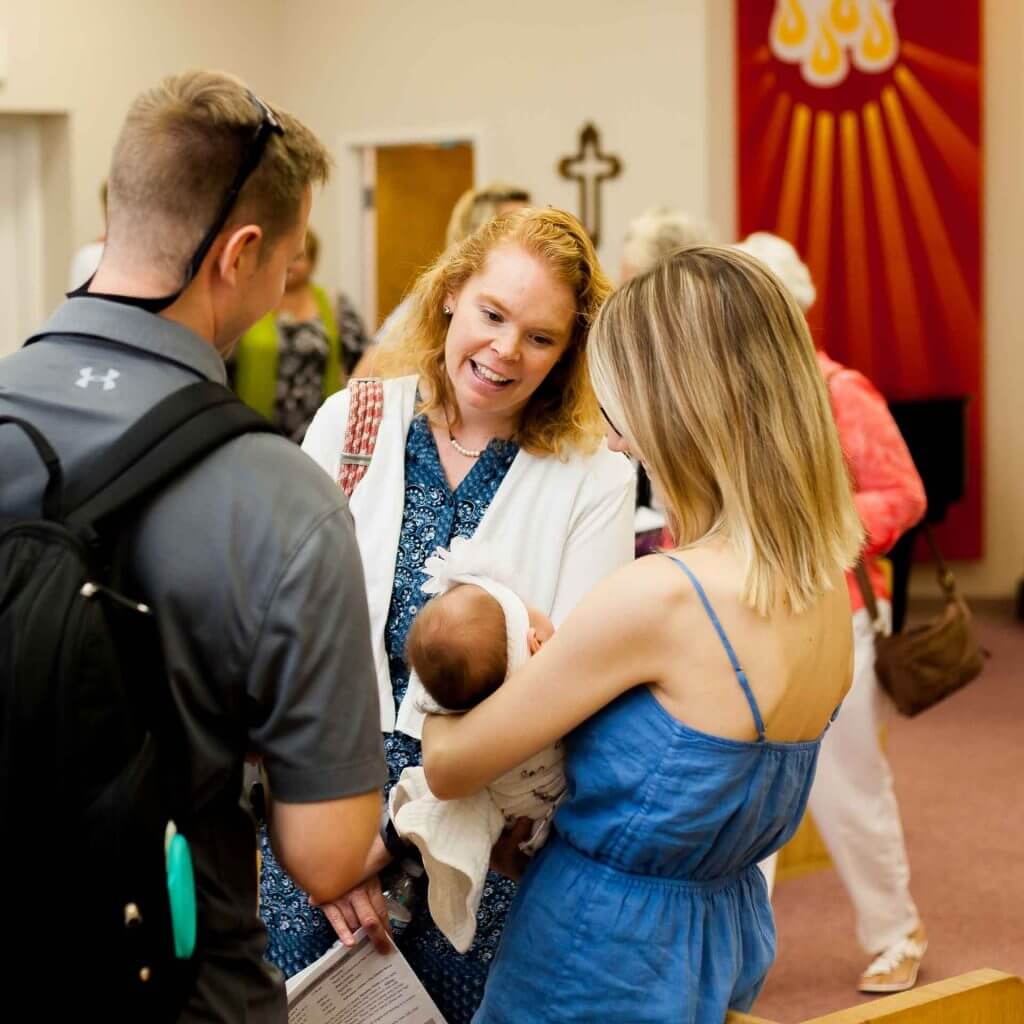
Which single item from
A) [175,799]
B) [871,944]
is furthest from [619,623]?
[871,944]

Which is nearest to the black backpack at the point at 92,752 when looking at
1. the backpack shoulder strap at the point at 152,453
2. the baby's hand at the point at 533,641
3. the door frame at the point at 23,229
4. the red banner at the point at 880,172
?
the backpack shoulder strap at the point at 152,453

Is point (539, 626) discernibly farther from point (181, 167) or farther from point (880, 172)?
point (880, 172)

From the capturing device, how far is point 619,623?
1695 mm

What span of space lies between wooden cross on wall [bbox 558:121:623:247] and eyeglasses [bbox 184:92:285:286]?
21.4 ft

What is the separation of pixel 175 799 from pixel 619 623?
56cm

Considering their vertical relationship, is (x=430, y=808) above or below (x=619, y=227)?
below

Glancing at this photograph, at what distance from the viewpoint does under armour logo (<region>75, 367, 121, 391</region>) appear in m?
1.37

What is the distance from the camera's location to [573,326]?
7.52 feet

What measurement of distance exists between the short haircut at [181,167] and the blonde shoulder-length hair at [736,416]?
0.53 m

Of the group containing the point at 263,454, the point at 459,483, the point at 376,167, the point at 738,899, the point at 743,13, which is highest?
the point at 743,13

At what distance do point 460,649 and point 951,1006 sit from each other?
651mm

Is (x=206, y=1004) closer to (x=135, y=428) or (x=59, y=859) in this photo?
(x=59, y=859)

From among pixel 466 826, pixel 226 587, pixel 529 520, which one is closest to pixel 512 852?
pixel 466 826

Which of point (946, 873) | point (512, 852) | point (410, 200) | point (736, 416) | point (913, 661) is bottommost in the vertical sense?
point (946, 873)
